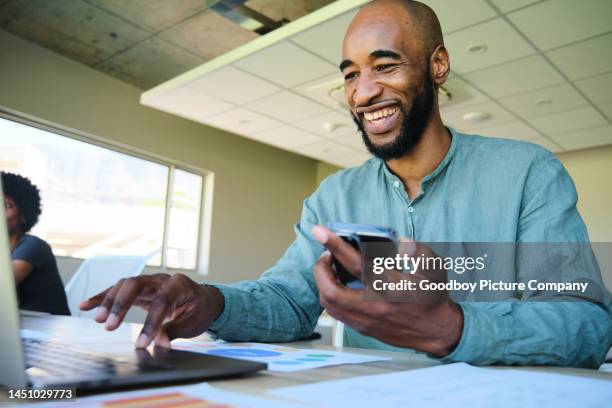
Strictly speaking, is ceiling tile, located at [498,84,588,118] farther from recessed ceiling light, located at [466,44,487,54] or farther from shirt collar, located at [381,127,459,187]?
shirt collar, located at [381,127,459,187]

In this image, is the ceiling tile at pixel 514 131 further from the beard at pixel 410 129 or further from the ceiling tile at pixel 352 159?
the beard at pixel 410 129

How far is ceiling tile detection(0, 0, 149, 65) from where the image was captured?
4430 millimetres

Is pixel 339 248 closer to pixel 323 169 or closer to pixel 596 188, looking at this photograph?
pixel 596 188

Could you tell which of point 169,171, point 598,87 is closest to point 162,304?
point 598,87

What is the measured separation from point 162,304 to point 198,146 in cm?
618

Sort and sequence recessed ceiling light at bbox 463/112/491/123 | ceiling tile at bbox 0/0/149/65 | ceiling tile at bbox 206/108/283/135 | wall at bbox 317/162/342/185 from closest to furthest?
ceiling tile at bbox 0/0/149/65 < recessed ceiling light at bbox 463/112/491/123 < ceiling tile at bbox 206/108/283/135 < wall at bbox 317/162/342/185

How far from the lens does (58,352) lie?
2.15 feet

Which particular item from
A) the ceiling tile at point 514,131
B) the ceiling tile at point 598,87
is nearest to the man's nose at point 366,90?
the ceiling tile at point 598,87

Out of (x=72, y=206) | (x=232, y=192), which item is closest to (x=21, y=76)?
(x=72, y=206)

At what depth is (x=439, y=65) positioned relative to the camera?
1.37 m

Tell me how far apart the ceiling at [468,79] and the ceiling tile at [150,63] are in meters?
0.39

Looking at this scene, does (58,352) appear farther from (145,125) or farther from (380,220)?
(145,125)

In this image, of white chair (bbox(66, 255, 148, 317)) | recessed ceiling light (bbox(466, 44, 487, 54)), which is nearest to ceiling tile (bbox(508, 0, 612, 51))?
recessed ceiling light (bbox(466, 44, 487, 54))

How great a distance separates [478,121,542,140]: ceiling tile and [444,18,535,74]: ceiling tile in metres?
1.51
